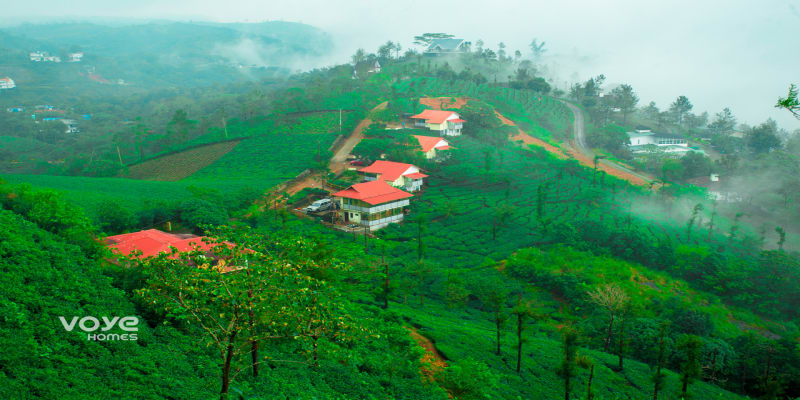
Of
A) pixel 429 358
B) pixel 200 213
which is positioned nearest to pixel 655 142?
pixel 200 213

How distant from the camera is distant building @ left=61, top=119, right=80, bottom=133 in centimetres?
7598

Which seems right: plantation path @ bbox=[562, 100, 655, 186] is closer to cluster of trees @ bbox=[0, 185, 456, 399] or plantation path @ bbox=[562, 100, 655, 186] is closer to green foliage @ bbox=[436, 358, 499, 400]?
green foliage @ bbox=[436, 358, 499, 400]

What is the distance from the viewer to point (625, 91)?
70500 millimetres

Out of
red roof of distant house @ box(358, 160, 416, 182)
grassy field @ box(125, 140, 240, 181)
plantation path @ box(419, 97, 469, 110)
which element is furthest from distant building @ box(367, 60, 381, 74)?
red roof of distant house @ box(358, 160, 416, 182)

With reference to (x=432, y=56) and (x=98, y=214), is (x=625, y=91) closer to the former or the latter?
(x=432, y=56)

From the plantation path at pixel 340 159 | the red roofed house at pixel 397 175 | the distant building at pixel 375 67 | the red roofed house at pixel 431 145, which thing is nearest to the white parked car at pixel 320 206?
the plantation path at pixel 340 159

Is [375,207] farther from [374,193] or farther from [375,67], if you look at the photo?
[375,67]

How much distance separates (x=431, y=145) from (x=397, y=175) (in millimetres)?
8262

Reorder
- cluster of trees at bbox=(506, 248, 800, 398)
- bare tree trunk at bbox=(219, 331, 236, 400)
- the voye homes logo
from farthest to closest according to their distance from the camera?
cluster of trees at bbox=(506, 248, 800, 398) < the voye homes logo < bare tree trunk at bbox=(219, 331, 236, 400)

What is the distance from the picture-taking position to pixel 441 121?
5575cm

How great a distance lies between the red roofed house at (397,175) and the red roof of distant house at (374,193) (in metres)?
2.55

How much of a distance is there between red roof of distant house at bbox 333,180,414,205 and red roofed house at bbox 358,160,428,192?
8.36ft

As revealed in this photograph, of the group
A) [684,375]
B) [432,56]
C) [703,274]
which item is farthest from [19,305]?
[432,56]

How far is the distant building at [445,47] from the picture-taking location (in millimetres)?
91438
